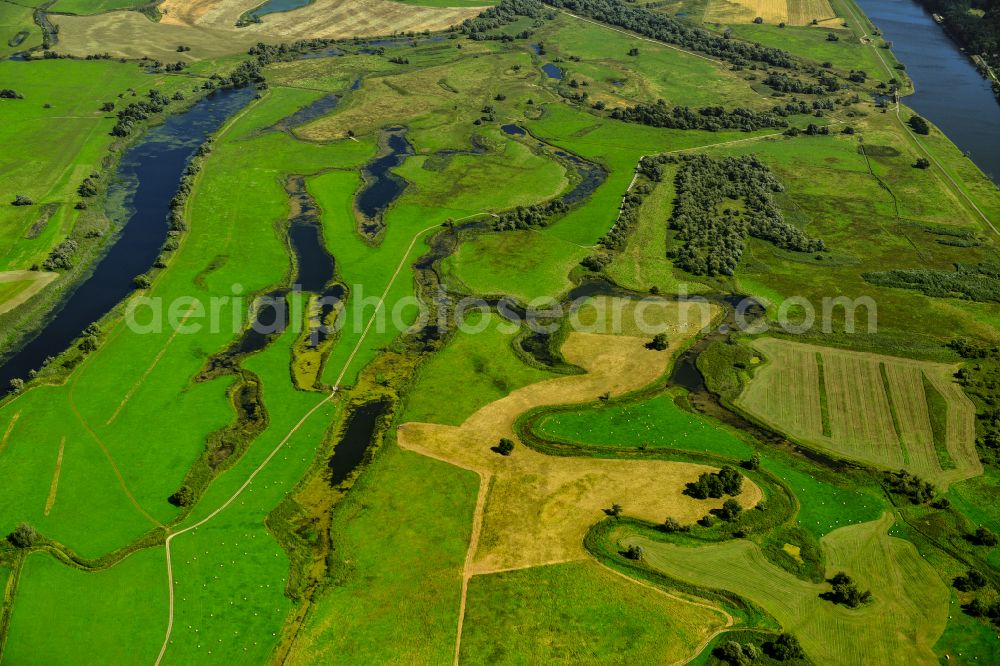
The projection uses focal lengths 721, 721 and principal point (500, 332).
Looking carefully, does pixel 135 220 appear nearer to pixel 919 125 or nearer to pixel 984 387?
pixel 984 387

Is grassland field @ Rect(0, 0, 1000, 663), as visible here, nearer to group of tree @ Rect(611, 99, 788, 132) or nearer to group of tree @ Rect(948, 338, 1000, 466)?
group of tree @ Rect(948, 338, 1000, 466)

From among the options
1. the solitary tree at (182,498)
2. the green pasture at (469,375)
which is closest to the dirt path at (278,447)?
the solitary tree at (182,498)

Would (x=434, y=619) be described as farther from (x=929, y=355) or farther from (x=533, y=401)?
(x=929, y=355)

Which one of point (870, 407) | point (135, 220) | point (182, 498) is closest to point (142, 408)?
point (182, 498)

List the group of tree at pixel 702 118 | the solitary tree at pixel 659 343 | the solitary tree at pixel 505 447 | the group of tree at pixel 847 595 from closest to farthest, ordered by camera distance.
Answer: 1. the group of tree at pixel 847 595
2. the solitary tree at pixel 505 447
3. the solitary tree at pixel 659 343
4. the group of tree at pixel 702 118

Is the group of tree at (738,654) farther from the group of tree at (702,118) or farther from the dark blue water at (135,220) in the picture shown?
the group of tree at (702,118)

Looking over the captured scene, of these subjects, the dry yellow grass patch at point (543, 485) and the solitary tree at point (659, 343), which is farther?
the solitary tree at point (659, 343)

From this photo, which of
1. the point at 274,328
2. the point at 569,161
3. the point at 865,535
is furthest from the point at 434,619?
the point at 569,161
